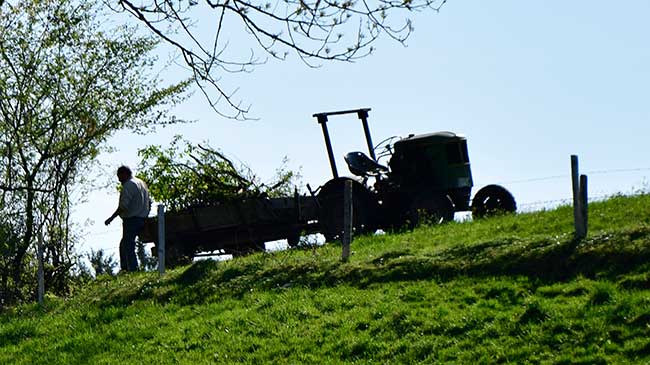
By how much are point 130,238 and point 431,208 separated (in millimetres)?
4730

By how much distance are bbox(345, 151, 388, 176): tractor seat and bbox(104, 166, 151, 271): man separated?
129 inches

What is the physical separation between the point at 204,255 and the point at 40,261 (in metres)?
3.48

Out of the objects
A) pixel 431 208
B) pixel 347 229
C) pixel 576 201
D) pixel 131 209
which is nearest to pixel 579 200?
pixel 576 201

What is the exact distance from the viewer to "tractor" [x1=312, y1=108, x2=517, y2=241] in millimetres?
21250

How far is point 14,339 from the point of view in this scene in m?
17.4

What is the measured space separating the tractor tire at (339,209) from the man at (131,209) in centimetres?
286

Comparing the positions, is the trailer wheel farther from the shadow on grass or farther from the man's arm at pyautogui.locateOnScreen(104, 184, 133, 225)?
the shadow on grass

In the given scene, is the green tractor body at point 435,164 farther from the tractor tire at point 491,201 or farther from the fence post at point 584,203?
the fence post at point 584,203

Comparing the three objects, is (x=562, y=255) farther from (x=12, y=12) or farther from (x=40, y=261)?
(x=12, y=12)

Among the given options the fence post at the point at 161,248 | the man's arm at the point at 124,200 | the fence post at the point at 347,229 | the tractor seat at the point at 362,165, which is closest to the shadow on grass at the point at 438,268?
the fence post at the point at 347,229

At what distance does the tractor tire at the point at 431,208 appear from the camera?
21.0 metres

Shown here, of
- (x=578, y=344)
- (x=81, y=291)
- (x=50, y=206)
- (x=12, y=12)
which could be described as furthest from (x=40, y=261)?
(x=578, y=344)

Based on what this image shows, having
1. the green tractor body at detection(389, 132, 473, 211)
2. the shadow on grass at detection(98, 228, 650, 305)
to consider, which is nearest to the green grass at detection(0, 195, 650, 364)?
the shadow on grass at detection(98, 228, 650, 305)

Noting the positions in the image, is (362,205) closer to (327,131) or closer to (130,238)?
(327,131)
